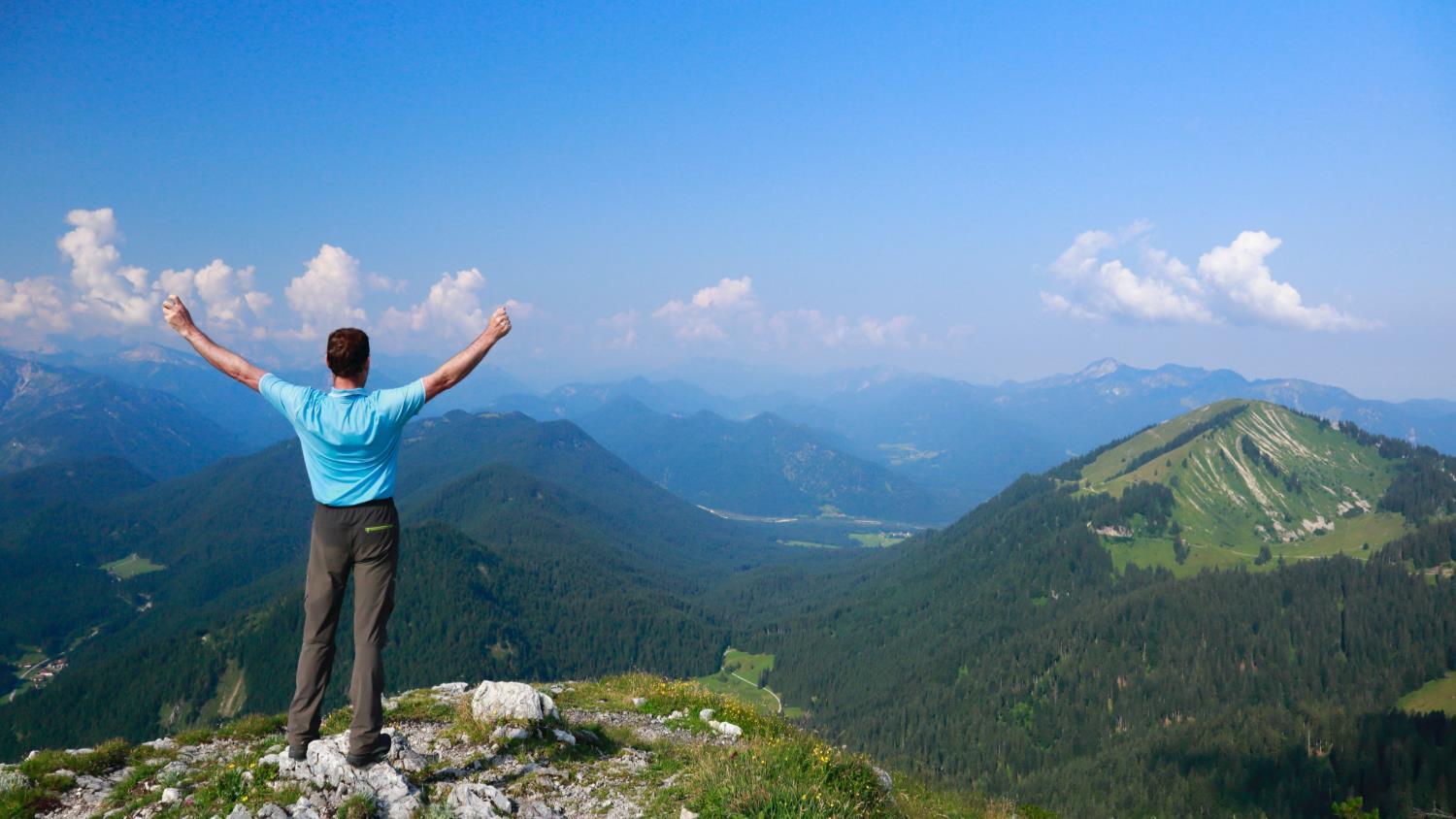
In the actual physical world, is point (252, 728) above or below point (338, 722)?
below

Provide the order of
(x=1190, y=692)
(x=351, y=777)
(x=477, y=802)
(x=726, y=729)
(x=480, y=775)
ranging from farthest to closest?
(x=1190, y=692) < (x=726, y=729) < (x=480, y=775) < (x=477, y=802) < (x=351, y=777)

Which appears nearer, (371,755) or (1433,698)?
(371,755)

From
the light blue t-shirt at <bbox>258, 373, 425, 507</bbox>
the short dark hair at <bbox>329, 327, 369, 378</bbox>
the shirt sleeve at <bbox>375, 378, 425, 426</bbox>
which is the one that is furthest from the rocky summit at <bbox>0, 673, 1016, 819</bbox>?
the short dark hair at <bbox>329, 327, 369, 378</bbox>

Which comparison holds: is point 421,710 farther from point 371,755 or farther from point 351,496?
point 351,496

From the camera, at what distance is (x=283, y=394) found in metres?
7.66

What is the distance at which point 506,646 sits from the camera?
177 meters

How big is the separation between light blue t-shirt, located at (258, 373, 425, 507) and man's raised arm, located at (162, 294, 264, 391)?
0.49 m

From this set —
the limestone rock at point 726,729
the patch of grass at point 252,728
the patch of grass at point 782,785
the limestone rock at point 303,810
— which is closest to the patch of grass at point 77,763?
the patch of grass at point 252,728

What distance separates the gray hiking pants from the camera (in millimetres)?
7527

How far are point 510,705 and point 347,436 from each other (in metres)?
7.01

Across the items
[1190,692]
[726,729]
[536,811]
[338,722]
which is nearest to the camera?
[536,811]

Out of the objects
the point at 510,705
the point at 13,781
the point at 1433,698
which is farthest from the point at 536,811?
the point at 1433,698

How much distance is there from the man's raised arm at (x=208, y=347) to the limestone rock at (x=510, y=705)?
283 inches

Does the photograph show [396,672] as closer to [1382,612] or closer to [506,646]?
[506,646]
